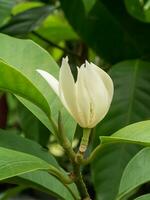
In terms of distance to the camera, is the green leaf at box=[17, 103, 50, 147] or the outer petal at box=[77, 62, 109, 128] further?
the green leaf at box=[17, 103, 50, 147]

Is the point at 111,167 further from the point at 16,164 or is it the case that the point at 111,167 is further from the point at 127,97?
the point at 16,164

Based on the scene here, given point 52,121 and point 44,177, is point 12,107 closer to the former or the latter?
point 44,177

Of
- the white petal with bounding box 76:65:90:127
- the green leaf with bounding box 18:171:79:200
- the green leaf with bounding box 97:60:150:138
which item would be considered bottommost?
the green leaf with bounding box 97:60:150:138

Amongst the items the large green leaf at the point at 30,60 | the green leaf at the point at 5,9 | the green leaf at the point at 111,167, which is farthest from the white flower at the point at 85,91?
the green leaf at the point at 5,9

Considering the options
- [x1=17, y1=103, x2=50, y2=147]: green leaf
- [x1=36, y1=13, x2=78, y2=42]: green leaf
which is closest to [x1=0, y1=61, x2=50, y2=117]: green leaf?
[x1=17, y1=103, x2=50, y2=147]: green leaf

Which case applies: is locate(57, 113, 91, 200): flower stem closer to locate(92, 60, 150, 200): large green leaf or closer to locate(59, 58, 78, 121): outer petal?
locate(59, 58, 78, 121): outer petal

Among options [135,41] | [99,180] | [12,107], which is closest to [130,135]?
[99,180]

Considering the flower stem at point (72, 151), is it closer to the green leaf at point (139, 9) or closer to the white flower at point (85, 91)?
the white flower at point (85, 91)
